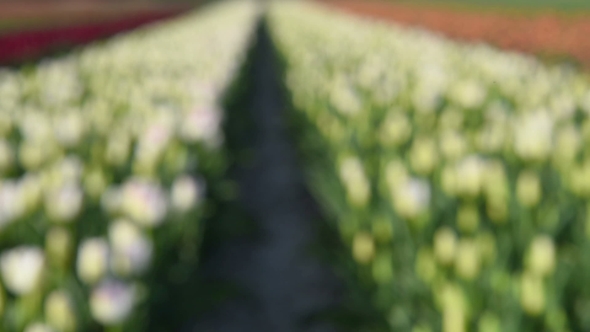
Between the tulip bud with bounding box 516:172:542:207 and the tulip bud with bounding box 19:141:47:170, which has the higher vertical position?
the tulip bud with bounding box 516:172:542:207

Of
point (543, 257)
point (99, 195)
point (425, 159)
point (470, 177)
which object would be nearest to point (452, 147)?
point (425, 159)

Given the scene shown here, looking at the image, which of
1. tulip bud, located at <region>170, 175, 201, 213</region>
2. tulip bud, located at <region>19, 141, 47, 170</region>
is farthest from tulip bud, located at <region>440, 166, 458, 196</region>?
tulip bud, located at <region>19, 141, 47, 170</region>

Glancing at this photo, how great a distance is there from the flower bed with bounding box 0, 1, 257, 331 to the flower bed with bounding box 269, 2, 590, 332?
718 mm

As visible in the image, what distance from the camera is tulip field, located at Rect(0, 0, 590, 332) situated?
172 centimetres

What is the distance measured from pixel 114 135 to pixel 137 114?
0.65 metres

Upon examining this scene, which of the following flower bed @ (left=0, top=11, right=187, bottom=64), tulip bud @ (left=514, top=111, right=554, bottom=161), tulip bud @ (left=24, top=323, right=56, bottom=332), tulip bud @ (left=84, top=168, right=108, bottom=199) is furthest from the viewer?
flower bed @ (left=0, top=11, right=187, bottom=64)

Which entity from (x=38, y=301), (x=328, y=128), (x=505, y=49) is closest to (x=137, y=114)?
(x=328, y=128)

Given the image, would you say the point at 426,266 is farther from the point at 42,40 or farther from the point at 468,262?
the point at 42,40

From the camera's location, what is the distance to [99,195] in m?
2.48

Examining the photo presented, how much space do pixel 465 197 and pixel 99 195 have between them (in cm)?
135

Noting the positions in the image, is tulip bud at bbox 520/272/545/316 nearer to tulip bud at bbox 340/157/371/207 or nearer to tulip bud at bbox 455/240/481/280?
tulip bud at bbox 455/240/481/280

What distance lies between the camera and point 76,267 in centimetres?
189

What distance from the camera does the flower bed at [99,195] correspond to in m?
1.67

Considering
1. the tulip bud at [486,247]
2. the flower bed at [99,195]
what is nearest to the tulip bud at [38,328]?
the flower bed at [99,195]
